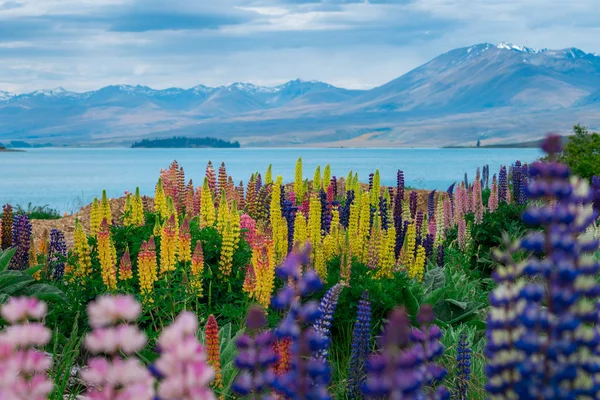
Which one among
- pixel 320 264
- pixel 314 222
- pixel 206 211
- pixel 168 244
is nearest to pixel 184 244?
pixel 168 244

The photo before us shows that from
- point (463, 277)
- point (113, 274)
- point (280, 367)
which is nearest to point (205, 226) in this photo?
point (113, 274)

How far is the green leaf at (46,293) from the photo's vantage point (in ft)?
23.2

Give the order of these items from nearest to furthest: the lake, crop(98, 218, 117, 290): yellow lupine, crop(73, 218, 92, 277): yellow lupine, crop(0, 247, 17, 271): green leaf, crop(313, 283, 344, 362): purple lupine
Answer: crop(313, 283, 344, 362): purple lupine
crop(98, 218, 117, 290): yellow lupine
crop(73, 218, 92, 277): yellow lupine
crop(0, 247, 17, 271): green leaf
the lake

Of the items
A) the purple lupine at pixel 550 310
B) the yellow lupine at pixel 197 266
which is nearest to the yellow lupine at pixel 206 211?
the yellow lupine at pixel 197 266

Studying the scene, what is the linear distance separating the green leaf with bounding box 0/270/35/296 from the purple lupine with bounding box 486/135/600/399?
19.2 ft

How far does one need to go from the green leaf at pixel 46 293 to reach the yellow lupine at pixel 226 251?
5.04ft

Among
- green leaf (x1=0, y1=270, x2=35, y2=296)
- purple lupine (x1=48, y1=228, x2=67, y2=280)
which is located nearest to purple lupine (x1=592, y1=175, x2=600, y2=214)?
purple lupine (x1=48, y1=228, x2=67, y2=280)

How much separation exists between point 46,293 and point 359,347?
3541mm

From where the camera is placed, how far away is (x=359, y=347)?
5.02m

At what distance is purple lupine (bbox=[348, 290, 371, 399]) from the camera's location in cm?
494

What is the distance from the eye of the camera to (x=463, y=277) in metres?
9.26

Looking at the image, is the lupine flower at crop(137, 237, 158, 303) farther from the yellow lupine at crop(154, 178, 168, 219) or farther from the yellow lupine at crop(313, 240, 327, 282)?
the yellow lupine at crop(154, 178, 168, 219)

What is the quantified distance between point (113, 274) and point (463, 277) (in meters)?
4.46

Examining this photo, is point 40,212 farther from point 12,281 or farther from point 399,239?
point 12,281
